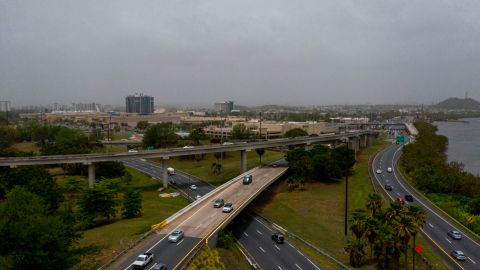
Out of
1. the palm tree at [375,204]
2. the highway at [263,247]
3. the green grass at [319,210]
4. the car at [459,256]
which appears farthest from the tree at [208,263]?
the car at [459,256]

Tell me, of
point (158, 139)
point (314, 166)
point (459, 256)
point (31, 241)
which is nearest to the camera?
point (31, 241)

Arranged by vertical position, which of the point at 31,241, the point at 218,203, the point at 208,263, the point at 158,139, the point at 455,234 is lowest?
the point at 455,234

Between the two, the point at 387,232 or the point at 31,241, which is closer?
the point at 31,241


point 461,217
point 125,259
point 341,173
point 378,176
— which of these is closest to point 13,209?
point 125,259

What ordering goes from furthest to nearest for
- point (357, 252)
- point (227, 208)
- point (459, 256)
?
point (227, 208) < point (459, 256) < point (357, 252)

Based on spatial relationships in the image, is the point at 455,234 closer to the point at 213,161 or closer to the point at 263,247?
the point at 263,247

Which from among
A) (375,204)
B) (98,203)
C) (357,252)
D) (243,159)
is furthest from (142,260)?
(243,159)

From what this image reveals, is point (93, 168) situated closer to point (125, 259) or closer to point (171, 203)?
point (171, 203)

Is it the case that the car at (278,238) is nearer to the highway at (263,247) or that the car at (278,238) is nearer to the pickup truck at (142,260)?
the highway at (263,247)

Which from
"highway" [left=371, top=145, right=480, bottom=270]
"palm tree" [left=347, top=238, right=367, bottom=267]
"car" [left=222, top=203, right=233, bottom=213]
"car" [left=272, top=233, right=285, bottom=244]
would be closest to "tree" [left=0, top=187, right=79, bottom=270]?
"car" [left=222, top=203, right=233, bottom=213]
